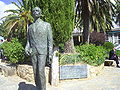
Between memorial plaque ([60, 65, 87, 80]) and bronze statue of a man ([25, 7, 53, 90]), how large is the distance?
2.30 metres

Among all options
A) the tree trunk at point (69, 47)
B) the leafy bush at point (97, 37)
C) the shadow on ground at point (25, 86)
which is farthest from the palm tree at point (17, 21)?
the shadow on ground at point (25, 86)

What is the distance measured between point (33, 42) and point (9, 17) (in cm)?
1737

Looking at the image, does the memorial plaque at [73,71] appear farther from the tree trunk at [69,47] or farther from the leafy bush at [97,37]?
the leafy bush at [97,37]

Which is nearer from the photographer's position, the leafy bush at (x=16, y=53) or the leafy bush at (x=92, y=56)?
the leafy bush at (x=16, y=53)

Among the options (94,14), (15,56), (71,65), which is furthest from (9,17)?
(71,65)

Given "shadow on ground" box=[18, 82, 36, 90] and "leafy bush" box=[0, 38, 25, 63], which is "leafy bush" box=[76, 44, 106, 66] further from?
"shadow on ground" box=[18, 82, 36, 90]

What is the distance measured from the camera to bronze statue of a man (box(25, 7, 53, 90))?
4.93 metres

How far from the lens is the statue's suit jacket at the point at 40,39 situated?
4.93 metres

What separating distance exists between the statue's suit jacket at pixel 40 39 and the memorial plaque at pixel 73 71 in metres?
2.46

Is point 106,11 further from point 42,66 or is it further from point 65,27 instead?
point 42,66

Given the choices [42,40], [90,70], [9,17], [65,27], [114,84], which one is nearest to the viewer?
[42,40]

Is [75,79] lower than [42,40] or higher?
lower

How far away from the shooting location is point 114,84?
6949mm

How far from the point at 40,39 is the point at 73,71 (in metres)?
3.00
